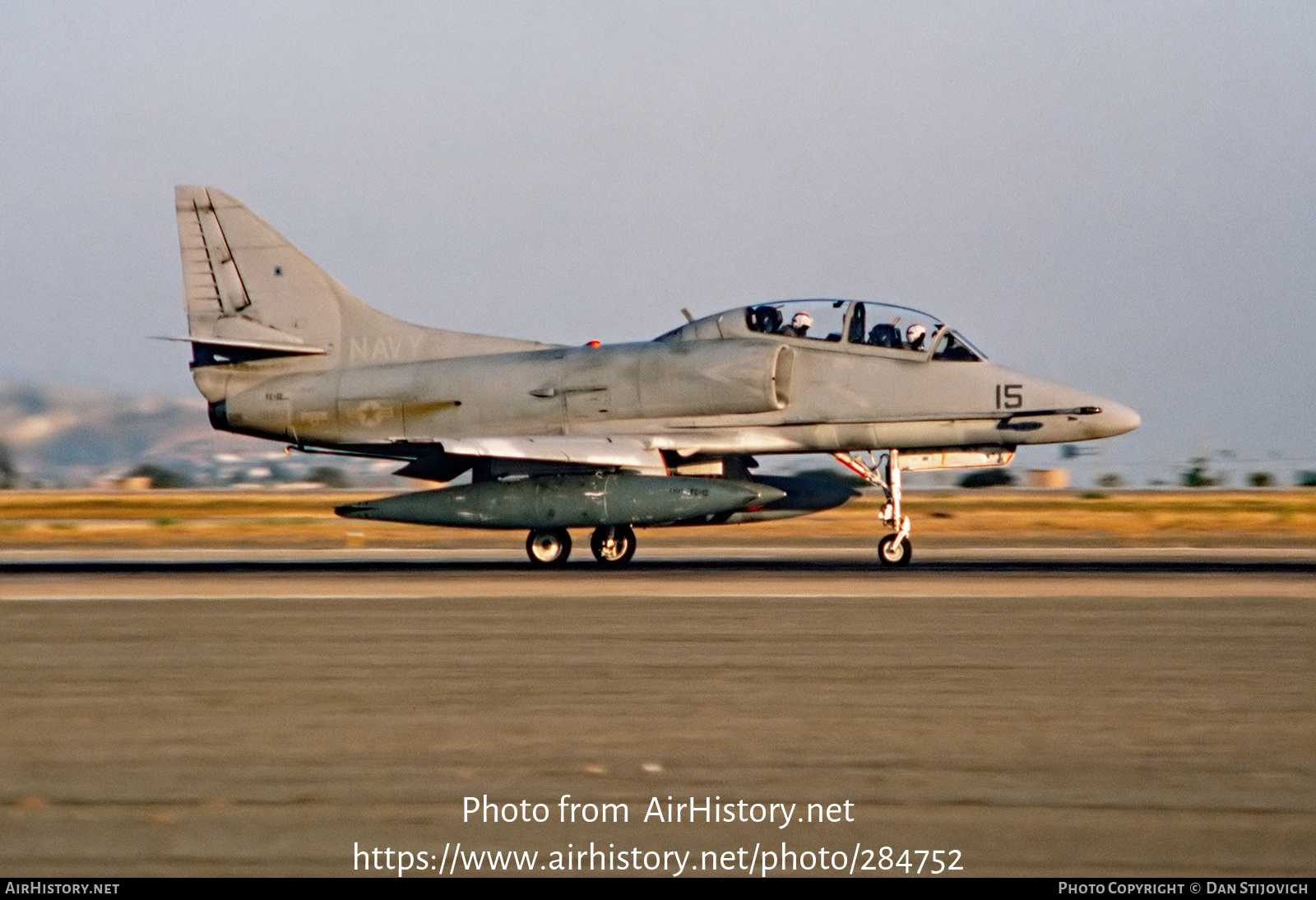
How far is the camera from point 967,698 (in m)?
8.58

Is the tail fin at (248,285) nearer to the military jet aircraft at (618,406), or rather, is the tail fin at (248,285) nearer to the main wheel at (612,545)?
the military jet aircraft at (618,406)

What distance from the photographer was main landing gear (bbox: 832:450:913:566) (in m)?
18.2

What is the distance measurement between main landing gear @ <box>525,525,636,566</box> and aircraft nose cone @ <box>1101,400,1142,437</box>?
20.2 ft

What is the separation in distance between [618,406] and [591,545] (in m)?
1.89

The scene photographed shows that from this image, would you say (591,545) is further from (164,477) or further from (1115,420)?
(164,477)

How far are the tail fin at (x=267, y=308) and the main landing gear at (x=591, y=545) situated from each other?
306 centimetres

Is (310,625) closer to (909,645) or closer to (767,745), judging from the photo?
(909,645)

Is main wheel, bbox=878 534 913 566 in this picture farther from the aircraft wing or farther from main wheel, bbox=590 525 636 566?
main wheel, bbox=590 525 636 566

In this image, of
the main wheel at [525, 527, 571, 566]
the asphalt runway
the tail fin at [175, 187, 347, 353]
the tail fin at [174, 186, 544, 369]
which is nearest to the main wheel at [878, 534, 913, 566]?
the asphalt runway

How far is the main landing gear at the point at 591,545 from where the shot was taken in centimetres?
1900

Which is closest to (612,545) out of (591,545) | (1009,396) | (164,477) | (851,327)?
(591,545)

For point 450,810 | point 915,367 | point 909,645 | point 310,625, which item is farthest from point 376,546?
point 450,810

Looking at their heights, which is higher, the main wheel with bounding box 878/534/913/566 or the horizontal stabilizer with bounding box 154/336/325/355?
the horizontal stabilizer with bounding box 154/336/325/355
